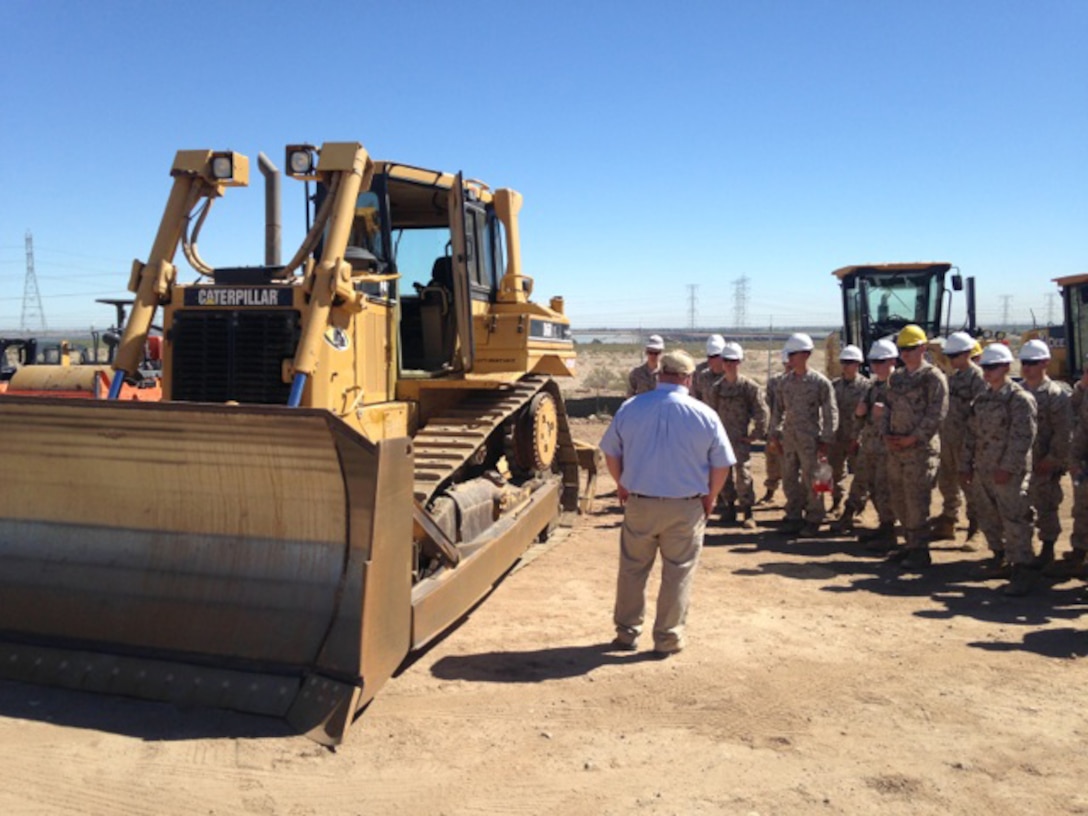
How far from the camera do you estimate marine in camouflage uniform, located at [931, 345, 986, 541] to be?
820 centimetres

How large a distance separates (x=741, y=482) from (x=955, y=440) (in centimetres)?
204

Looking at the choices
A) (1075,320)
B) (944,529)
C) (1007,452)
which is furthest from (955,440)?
(1075,320)

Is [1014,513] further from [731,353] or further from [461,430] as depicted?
[461,430]

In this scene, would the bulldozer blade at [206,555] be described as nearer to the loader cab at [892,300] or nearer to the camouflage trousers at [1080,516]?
the camouflage trousers at [1080,516]

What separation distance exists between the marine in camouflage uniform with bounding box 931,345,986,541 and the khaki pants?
3505 mm

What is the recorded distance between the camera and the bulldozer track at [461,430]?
571cm

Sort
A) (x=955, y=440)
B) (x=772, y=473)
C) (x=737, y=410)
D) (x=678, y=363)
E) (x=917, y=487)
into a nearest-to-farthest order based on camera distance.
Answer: (x=678, y=363)
(x=917, y=487)
(x=955, y=440)
(x=737, y=410)
(x=772, y=473)

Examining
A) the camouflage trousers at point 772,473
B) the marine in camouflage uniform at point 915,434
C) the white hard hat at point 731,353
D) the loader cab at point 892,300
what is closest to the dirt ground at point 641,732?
the marine in camouflage uniform at point 915,434

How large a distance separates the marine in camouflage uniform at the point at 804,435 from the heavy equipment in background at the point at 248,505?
3.73 m

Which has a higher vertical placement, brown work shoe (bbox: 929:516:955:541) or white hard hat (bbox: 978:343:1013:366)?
white hard hat (bbox: 978:343:1013:366)

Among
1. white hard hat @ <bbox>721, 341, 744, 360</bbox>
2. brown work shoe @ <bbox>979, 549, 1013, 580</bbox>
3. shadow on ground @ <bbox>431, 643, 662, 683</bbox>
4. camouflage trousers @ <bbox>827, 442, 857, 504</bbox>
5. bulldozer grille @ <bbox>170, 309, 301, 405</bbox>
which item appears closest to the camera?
shadow on ground @ <bbox>431, 643, 662, 683</bbox>

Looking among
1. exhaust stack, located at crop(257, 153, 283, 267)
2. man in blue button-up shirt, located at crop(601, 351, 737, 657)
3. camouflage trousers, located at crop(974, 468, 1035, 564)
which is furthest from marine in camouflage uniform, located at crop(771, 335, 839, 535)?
exhaust stack, located at crop(257, 153, 283, 267)

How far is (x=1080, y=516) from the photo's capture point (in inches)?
280

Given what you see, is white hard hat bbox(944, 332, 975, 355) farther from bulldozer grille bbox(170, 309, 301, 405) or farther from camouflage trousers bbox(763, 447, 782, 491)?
bulldozer grille bbox(170, 309, 301, 405)
